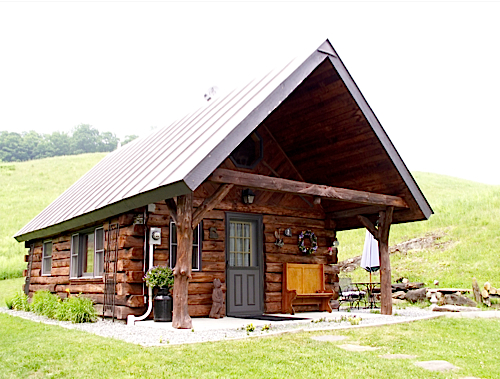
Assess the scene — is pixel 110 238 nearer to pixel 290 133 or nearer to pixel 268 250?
pixel 268 250

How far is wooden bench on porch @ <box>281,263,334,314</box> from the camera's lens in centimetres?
1174

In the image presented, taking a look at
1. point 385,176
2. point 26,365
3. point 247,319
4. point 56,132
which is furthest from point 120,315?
point 56,132

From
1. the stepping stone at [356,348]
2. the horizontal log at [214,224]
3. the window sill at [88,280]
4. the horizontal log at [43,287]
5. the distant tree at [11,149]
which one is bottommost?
the stepping stone at [356,348]

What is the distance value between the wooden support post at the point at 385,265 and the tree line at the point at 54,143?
55.0m

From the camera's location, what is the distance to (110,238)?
10.7 meters

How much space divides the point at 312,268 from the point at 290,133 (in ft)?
11.4

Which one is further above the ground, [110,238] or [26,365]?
[110,238]

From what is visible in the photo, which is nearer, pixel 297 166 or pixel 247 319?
pixel 247 319

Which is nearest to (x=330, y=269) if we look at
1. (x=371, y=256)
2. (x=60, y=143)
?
(x=371, y=256)

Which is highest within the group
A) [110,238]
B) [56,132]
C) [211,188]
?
[56,132]

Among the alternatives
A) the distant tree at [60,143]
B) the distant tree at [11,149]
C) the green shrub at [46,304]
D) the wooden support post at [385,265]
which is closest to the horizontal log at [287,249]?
the wooden support post at [385,265]

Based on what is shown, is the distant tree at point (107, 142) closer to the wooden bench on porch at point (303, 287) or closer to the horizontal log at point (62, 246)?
the horizontal log at point (62, 246)

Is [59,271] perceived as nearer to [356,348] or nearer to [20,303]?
[20,303]

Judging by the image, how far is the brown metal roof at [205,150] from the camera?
25.1 ft
